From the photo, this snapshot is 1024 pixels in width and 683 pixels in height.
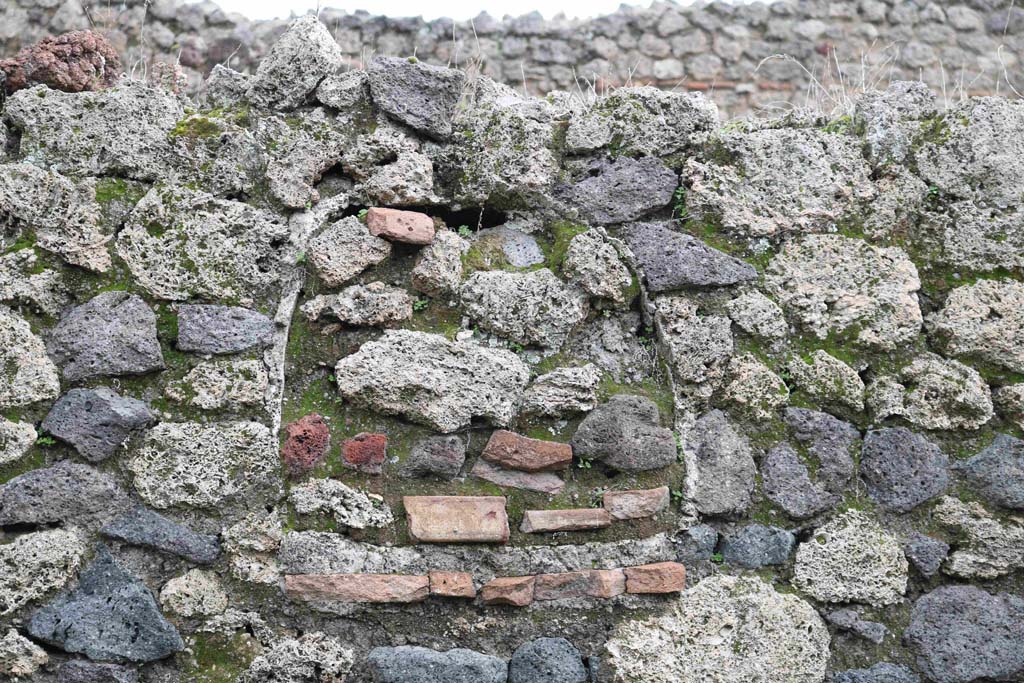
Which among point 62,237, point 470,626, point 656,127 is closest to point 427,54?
point 656,127

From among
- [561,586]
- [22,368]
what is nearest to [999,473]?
[561,586]

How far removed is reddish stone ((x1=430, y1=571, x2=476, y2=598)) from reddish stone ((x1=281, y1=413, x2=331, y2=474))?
0.43 meters

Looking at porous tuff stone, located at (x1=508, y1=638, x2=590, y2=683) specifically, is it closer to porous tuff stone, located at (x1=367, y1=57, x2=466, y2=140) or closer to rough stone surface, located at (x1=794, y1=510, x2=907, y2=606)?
rough stone surface, located at (x1=794, y1=510, x2=907, y2=606)

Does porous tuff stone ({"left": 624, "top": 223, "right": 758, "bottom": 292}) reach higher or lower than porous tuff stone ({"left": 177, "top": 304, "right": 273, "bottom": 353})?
higher

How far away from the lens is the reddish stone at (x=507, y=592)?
7.93 feet

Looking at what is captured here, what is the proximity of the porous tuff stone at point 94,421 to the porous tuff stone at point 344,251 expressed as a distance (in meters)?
0.60

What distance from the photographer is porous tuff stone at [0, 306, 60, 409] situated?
2.34 metres

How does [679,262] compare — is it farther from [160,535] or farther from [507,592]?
[160,535]

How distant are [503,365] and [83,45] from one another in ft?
4.99

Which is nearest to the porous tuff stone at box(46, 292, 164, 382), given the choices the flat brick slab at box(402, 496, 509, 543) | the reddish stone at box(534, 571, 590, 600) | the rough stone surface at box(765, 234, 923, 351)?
the flat brick slab at box(402, 496, 509, 543)

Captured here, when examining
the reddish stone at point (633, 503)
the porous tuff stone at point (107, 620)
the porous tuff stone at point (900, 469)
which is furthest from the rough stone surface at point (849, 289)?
the porous tuff stone at point (107, 620)

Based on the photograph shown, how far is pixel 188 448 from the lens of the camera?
2.39 metres

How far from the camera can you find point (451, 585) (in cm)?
240

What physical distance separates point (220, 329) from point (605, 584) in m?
1.22
